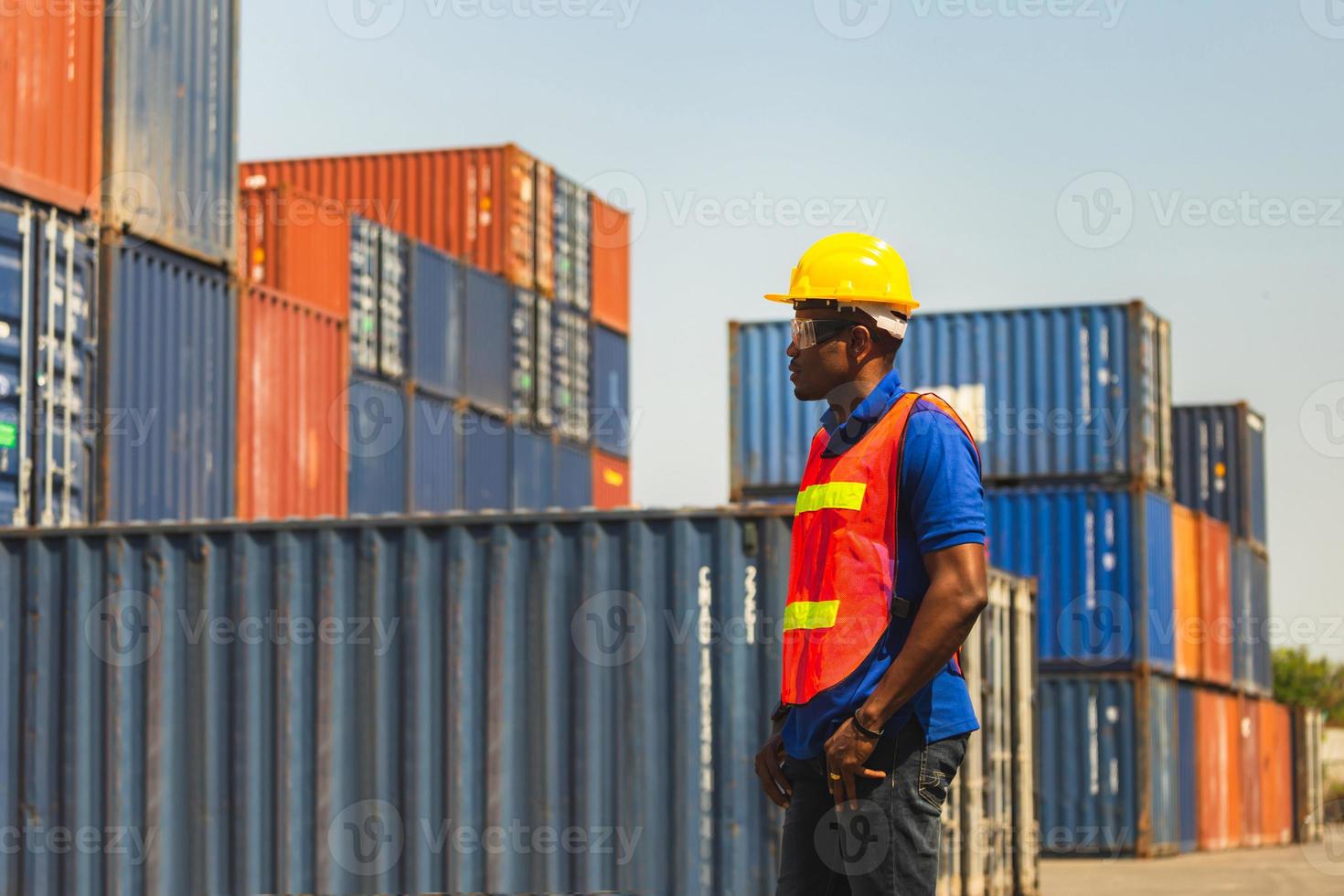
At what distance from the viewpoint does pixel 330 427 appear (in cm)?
2150

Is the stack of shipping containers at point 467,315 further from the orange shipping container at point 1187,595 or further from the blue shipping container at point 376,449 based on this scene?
the orange shipping container at point 1187,595

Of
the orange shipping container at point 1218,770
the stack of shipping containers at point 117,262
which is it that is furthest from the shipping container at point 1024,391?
the stack of shipping containers at point 117,262

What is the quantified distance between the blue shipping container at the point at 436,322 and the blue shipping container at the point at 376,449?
1.23m

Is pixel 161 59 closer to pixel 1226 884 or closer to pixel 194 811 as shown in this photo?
pixel 194 811

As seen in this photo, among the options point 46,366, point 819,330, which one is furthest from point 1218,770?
point 819,330

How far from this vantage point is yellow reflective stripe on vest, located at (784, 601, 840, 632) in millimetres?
4177

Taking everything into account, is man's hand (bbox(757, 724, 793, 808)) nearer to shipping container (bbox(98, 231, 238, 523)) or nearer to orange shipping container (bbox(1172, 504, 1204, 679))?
shipping container (bbox(98, 231, 238, 523))

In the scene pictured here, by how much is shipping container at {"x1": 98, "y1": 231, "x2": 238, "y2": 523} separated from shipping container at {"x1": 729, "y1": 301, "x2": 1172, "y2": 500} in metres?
9.02

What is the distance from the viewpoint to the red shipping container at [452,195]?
29.0 m

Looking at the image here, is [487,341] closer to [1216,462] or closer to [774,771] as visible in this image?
[1216,462]

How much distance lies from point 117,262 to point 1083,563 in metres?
12.7

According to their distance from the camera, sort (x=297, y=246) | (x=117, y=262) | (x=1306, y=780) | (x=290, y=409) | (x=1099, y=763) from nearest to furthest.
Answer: (x=117, y=262) < (x=290, y=409) < (x=297, y=246) < (x=1099, y=763) < (x=1306, y=780)

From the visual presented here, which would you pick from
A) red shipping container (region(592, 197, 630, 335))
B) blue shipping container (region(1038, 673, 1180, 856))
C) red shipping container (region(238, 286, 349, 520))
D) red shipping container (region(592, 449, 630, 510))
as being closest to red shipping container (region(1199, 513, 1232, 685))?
blue shipping container (region(1038, 673, 1180, 856))

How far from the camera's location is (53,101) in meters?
15.4
